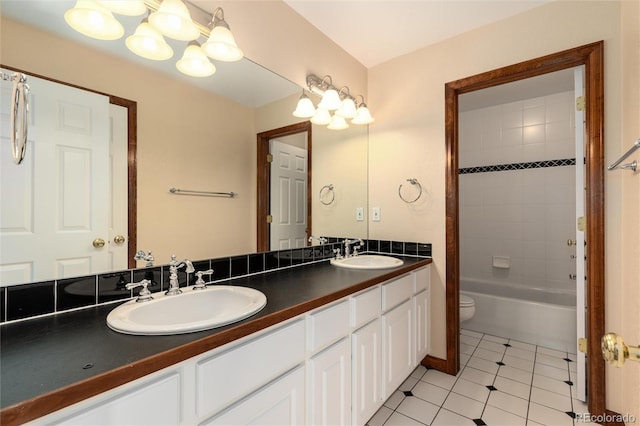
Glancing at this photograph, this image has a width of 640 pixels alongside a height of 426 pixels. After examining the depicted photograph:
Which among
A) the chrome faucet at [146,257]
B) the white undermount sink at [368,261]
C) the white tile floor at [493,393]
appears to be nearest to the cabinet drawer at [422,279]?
the white undermount sink at [368,261]

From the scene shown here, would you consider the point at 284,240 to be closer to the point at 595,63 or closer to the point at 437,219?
the point at 437,219

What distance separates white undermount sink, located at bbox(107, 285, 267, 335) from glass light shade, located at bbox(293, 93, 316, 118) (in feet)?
3.85

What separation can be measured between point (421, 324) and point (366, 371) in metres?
0.74

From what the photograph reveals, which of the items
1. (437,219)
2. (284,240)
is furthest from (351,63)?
(284,240)

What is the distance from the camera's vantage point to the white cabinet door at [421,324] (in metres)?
1.96

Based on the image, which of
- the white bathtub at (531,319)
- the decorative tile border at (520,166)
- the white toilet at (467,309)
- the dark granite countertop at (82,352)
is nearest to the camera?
the dark granite countertop at (82,352)

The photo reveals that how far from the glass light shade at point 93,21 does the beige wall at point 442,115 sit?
6.08ft

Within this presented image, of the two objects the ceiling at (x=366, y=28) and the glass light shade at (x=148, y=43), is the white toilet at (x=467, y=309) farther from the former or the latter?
the glass light shade at (x=148, y=43)

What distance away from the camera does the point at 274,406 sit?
3.14ft

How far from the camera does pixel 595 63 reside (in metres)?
1.59

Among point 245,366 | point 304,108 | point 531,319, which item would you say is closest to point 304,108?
point 304,108

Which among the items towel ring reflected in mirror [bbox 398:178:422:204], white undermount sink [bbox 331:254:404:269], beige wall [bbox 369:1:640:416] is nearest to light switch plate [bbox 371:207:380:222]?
beige wall [bbox 369:1:640:416]

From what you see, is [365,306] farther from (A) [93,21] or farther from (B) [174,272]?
(A) [93,21]

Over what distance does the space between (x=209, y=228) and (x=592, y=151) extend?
207 cm
